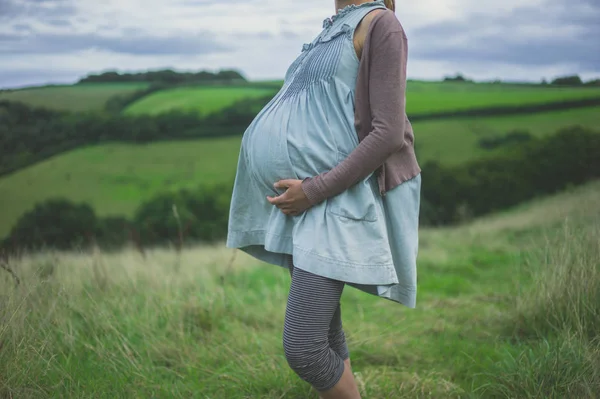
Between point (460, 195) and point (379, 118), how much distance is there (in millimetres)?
12324

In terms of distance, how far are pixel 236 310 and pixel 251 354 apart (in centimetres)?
89

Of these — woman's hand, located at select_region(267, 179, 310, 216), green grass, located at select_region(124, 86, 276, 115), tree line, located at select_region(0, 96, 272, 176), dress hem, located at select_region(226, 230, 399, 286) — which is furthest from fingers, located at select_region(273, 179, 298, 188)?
green grass, located at select_region(124, 86, 276, 115)

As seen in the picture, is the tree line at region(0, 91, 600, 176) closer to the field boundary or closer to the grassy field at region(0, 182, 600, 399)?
the field boundary

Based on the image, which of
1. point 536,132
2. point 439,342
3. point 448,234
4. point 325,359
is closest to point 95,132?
point 448,234

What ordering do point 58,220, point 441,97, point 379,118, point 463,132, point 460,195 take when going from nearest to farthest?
point 379,118 < point 58,220 < point 460,195 < point 441,97 < point 463,132

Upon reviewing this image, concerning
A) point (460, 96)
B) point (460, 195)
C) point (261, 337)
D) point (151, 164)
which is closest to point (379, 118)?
point (261, 337)

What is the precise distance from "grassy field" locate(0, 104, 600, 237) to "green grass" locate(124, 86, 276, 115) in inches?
49.3

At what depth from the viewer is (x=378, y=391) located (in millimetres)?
2801

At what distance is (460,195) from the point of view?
44.4ft

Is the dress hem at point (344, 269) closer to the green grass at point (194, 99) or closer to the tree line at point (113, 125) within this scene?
the tree line at point (113, 125)

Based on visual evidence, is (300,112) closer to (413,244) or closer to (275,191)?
(275,191)

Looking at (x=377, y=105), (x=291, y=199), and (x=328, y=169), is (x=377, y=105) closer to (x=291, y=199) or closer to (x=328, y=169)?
(x=328, y=169)

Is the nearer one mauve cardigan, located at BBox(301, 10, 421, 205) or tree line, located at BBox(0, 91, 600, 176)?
mauve cardigan, located at BBox(301, 10, 421, 205)

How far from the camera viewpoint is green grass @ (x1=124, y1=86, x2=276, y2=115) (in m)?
17.1
